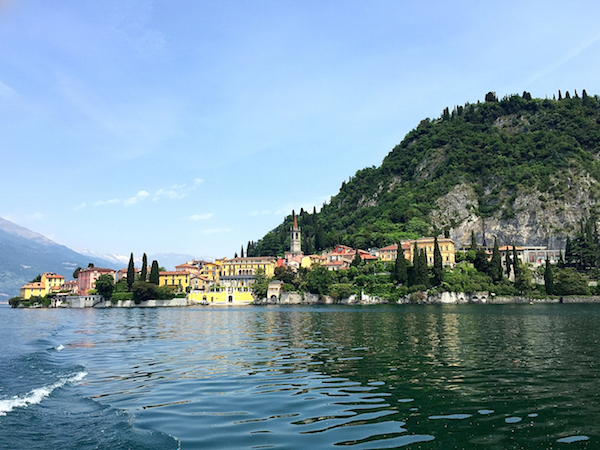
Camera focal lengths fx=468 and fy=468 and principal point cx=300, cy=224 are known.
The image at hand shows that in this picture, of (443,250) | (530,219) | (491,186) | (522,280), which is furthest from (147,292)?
(491,186)

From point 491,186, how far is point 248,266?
91424 millimetres

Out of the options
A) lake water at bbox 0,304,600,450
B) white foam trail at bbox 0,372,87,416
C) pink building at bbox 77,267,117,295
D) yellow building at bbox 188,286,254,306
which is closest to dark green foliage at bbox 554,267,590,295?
yellow building at bbox 188,286,254,306

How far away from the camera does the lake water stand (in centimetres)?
929

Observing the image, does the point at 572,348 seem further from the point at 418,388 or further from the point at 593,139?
the point at 593,139

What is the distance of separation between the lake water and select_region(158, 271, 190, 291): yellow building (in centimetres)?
9845

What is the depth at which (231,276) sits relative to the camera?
129 m

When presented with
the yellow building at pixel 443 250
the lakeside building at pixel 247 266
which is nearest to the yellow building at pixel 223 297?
the lakeside building at pixel 247 266

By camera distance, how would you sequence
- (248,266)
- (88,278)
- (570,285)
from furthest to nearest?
1. (248,266)
2. (88,278)
3. (570,285)

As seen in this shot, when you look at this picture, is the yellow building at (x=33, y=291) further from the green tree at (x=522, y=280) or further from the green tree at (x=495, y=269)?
the green tree at (x=522, y=280)

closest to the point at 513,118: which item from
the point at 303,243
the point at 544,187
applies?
the point at 544,187

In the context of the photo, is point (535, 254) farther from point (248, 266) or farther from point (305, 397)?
point (305, 397)

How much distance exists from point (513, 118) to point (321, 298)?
134 meters

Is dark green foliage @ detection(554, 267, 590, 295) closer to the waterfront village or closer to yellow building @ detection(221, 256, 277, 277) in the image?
the waterfront village

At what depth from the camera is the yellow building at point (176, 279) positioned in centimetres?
12106
